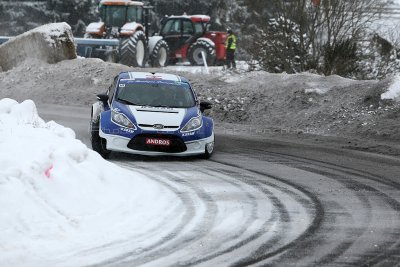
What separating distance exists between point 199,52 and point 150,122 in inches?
1079

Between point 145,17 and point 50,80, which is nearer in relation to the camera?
point 50,80

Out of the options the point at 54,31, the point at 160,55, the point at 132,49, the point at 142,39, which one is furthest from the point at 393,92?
the point at 160,55

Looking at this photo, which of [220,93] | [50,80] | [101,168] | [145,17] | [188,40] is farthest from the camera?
[188,40]

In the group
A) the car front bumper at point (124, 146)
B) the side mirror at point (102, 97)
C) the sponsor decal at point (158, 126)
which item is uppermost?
the side mirror at point (102, 97)

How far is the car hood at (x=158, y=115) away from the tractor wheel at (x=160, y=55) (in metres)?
22.5

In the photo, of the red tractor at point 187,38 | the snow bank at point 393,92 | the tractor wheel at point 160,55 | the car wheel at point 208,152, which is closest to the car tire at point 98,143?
the car wheel at point 208,152

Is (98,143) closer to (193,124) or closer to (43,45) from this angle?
(193,124)

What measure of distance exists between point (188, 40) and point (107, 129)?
27890 mm

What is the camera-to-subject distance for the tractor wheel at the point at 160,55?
39.4m

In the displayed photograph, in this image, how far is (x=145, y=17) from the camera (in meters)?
39.6

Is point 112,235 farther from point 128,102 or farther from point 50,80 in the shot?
point 50,80

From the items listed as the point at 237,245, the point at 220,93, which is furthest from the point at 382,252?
the point at 220,93

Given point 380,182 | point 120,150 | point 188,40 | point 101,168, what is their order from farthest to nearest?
point 188,40 → point 120,150 → point 380,182 → point 101,168

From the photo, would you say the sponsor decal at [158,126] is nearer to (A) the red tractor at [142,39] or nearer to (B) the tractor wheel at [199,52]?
(A) the red tractor at [142,39]
